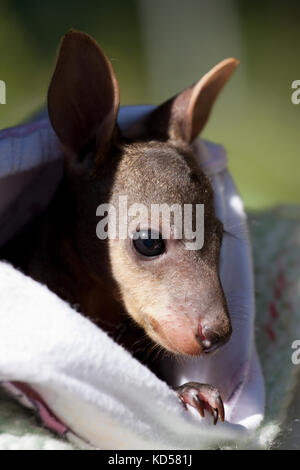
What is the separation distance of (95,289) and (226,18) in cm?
156

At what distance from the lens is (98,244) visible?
139cm

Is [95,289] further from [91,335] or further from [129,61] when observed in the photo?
[129,61]

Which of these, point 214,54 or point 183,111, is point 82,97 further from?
point 214,54

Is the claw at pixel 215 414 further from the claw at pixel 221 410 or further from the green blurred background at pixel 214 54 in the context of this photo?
the green blurred background at pixel 214 54

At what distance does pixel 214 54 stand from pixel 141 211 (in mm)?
1468

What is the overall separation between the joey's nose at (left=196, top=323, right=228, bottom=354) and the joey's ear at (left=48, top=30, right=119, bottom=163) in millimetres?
480

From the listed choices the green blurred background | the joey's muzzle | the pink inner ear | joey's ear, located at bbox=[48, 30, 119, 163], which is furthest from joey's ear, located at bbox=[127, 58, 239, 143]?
the green blurred background

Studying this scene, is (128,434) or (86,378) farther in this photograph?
(128,434)

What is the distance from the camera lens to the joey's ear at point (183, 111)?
62.0 inches

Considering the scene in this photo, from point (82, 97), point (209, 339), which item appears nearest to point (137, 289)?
point (209, 339)

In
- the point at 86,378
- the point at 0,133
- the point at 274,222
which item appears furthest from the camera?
the point at 274,222

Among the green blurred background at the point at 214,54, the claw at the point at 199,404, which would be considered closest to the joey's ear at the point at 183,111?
the claw at the point at 199,404
